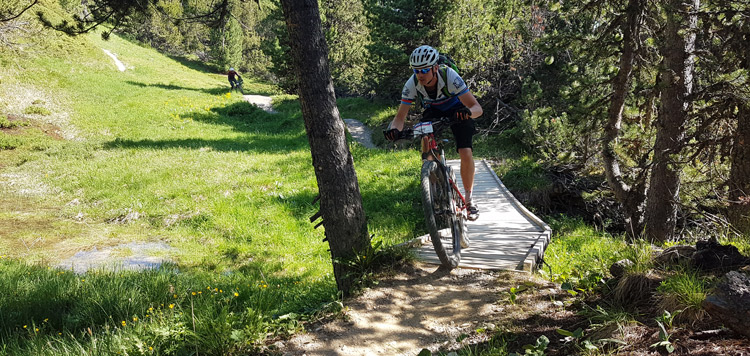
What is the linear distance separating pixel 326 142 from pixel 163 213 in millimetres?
7283

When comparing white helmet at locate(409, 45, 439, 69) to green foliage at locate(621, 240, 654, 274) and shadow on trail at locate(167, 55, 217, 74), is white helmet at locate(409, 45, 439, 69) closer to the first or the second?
green foliage at locate(621, 240, 654, 274)

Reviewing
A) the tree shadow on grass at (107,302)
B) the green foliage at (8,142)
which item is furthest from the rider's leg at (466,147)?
the green foliage at (8,142)

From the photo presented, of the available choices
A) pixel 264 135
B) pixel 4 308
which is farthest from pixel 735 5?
pixel 264 135

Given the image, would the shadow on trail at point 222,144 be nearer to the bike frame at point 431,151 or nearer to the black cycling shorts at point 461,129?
the black cycling shorts at point 461,129

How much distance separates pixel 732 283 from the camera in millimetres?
2658

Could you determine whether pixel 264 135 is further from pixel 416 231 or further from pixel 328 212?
pixel 328 212

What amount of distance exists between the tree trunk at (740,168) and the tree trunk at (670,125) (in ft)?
2.05

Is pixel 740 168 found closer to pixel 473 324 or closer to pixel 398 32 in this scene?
pixel 473 324

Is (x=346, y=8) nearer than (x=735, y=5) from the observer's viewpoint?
No

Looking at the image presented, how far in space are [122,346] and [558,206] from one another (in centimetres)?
1012

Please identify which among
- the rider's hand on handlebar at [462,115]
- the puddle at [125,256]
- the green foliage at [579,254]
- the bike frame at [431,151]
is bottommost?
the puddle at [125,256]

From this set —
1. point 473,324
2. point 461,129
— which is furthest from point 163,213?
point 473,324

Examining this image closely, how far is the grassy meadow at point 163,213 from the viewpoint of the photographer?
12.2 ft

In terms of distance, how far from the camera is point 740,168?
591 cm
